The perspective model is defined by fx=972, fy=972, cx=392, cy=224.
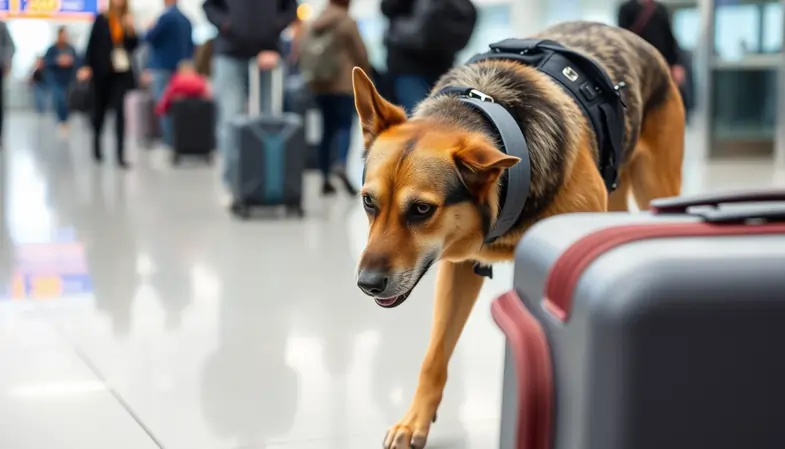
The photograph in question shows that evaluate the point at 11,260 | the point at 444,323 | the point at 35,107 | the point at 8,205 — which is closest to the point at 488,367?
the point at 444,323

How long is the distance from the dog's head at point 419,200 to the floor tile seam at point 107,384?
95 cm

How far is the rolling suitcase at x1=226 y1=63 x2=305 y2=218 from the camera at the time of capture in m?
6.88

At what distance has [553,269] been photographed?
141cm

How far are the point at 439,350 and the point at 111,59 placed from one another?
27.7ft

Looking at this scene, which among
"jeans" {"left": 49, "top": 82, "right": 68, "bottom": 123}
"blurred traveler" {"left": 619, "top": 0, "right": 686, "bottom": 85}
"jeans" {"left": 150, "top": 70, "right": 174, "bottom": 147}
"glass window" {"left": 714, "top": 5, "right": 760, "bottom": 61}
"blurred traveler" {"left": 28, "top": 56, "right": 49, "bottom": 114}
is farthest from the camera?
"blurred traveler" {"left": 28, "top": 56, "right": 49, "bottom": 114}

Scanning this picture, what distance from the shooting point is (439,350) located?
8.66ft

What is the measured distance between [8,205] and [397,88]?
3345 millimetres

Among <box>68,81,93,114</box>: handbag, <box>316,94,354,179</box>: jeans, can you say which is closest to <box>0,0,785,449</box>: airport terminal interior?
<box>316,94,354,179</box>: jeans

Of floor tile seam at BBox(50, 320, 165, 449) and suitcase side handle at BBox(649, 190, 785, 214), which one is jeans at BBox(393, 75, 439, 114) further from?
suitcase side handle at BBox(649, 190, 785, 214)

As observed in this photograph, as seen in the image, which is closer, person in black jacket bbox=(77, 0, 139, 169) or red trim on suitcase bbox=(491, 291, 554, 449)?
red trim on suitcase bbox=(491, 291, 554, 449)

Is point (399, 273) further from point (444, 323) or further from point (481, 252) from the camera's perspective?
point (444, 323)

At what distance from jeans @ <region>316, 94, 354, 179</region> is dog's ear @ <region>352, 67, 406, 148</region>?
5524 millimetres

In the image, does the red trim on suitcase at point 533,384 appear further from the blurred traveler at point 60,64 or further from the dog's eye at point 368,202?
the blurred traveler at point 60,64

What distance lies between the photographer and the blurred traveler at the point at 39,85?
75.8 ft
